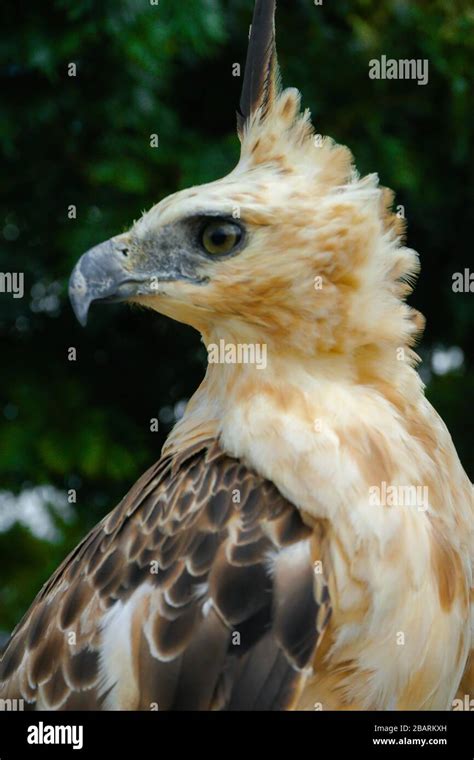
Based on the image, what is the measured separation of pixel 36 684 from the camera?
10.1 ft

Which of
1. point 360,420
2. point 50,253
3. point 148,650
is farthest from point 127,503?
point 50,253

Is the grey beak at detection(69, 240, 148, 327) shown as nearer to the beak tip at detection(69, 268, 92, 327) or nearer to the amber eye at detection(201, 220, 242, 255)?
the beak tip at detection(69, 268, 92, 327)

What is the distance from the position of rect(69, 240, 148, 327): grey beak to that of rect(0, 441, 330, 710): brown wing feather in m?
0.49

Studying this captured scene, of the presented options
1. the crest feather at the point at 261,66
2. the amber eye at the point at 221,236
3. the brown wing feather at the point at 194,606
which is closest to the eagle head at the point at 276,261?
the amber eye at the point at 221,236

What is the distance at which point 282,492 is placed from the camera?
285 cm

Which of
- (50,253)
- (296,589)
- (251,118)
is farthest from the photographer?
(50,253)

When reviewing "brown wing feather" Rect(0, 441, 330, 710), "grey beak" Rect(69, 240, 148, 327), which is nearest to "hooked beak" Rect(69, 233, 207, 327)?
"grey beak" Rect(69, 240, 148, 327)

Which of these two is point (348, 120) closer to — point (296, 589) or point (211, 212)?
point (211, 212)

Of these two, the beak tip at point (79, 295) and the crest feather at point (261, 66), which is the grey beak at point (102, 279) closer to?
the beak tip at point (79, 295)

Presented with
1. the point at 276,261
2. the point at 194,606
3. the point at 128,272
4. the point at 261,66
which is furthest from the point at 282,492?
the point at 261,66

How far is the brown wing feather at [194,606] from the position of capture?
9.07 ft

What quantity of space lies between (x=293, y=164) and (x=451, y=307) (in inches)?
113

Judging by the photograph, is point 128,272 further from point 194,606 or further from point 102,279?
point 194,606

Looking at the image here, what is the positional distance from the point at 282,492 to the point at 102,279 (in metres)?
0.75
